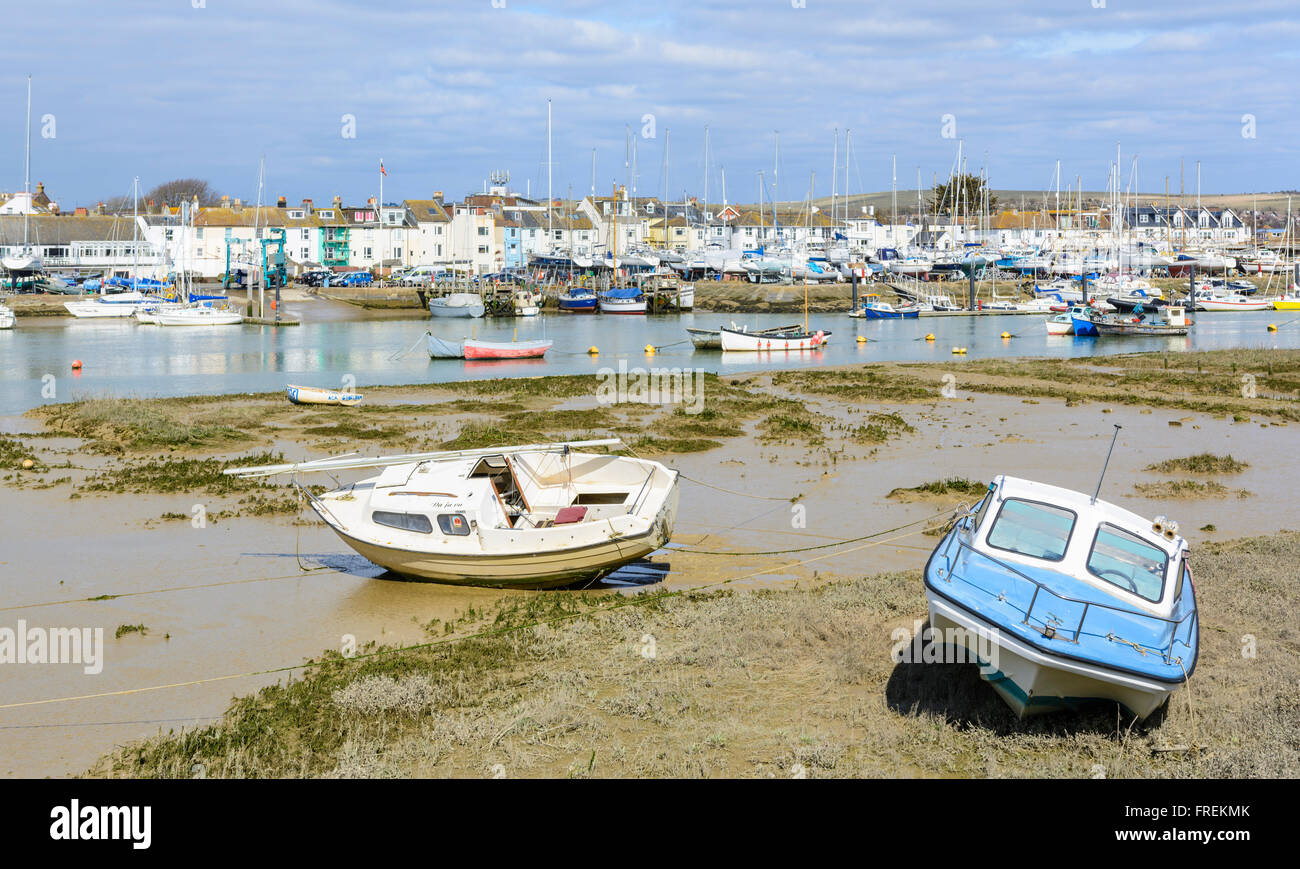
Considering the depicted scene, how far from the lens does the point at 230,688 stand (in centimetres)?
1302

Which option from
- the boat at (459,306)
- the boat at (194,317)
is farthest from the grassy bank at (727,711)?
the boat at (459,306)

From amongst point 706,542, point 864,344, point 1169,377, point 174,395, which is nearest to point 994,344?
point 864,344

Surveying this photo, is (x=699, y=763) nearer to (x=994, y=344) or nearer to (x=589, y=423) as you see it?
(x=589, y=423)

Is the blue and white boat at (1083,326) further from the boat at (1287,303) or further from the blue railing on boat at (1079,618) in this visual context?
the blue railing on boat at (1079,618)

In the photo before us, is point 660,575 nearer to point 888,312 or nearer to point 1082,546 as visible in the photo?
point 1082,546

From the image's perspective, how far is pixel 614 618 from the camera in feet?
49.5

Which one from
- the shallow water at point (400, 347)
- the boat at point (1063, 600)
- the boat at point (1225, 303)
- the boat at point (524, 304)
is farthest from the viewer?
the boat at point (1225, 303)

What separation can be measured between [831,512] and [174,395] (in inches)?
1222

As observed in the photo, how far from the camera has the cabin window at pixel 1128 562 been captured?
1143 cm

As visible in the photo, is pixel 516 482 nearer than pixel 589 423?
Yes

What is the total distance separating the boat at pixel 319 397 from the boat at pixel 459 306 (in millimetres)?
56657

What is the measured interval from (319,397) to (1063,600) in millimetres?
30851

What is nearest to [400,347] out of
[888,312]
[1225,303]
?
[888,312]

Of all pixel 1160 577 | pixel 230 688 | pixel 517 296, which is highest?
pixel 517 296
